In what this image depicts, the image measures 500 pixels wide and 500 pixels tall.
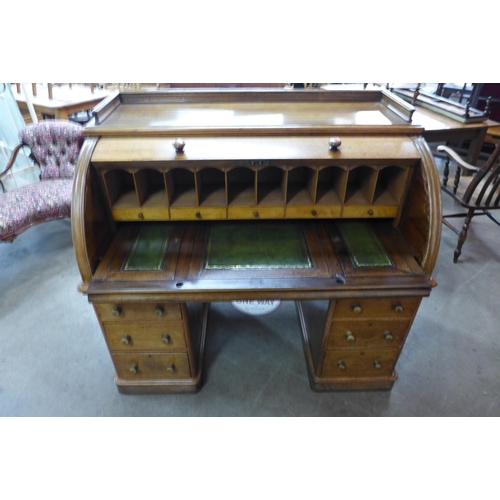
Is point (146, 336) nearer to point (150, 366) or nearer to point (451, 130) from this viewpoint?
point (150, 366)

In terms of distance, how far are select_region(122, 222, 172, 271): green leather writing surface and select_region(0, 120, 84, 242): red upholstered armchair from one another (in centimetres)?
152

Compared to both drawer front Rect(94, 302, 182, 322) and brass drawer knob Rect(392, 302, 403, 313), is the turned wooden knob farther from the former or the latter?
drawer front Rect(94, 302, 182, 322)

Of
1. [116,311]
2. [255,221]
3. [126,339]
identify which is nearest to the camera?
[116,311]

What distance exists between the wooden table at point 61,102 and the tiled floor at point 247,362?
Answer: 207cm

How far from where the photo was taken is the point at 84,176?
1.35 meters

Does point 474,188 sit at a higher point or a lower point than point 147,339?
higher

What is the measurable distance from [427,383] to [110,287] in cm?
179

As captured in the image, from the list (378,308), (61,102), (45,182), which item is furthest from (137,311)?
(61,102)

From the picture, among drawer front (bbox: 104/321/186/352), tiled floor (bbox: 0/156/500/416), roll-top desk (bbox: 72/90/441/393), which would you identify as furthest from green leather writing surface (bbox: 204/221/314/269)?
tiled floor (bbox: 0/156/500/416)

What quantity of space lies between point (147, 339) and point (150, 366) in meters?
0.22

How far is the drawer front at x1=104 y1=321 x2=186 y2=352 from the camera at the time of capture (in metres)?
1.57

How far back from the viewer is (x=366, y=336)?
1644 mm

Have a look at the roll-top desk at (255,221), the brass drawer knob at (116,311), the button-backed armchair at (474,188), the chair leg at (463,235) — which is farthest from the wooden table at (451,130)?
the brass drawer knob at (116,311)

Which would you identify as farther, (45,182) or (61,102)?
(61,102)
